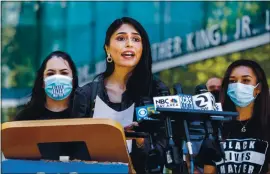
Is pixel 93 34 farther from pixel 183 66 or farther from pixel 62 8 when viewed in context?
pixel 183 66

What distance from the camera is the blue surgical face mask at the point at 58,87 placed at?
298 cm

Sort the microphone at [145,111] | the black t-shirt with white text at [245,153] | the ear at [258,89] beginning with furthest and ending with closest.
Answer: the ear at [258,89]
the black t-shirt with white text at [245,153]
the microphone at [145,111]

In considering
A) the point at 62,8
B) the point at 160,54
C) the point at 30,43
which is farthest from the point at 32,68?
the point at 160,54

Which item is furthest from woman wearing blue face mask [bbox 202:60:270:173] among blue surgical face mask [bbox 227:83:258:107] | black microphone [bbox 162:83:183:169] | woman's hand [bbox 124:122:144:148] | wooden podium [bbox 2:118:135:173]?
wooden podium [bbox 2:118:135:173]

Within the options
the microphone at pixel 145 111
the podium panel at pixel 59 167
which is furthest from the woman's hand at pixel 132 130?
the podium panel at pixel 59 167

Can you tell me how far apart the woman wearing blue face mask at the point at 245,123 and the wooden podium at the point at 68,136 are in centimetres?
80

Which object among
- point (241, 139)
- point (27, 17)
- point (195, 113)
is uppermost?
point (27, 17)

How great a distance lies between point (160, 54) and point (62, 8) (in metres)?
0.97

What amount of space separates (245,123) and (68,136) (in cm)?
126

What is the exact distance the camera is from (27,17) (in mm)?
4551

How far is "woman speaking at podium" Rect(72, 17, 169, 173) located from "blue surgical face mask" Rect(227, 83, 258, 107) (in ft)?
1.95

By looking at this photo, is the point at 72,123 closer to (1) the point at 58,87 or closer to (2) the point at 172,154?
(2) the point at 172,154

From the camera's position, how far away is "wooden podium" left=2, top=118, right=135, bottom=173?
1.99 meters

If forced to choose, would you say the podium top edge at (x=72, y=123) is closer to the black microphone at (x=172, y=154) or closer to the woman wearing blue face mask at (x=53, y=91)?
the black microphone at (x=172, y=154)
